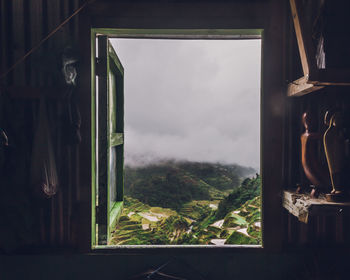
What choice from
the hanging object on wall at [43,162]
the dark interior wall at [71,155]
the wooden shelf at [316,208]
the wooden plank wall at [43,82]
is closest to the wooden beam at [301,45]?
the dark interior wall at [71,155]

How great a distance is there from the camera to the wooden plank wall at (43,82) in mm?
2078

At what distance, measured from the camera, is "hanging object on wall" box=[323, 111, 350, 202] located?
1.69 meters

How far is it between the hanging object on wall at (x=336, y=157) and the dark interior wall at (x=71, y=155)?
66 cm

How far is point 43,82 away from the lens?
6.93 ft

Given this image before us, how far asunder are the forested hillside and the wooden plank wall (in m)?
0.78

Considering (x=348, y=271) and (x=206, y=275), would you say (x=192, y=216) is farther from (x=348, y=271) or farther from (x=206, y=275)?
(x=348, y=271)

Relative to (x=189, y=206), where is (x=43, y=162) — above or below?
above

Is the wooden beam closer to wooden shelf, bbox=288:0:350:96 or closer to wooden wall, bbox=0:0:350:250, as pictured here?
wooden shelf, bbox=288:0:350:96

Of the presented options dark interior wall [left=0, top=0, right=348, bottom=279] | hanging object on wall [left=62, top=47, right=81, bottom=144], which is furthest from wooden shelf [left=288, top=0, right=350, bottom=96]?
hanging object on wall [left=62, top=47, right=81, bottom=144]

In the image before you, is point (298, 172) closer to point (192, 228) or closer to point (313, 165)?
point (313, 165)

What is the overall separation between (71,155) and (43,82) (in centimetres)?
62

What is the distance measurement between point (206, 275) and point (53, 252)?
4.08 feet

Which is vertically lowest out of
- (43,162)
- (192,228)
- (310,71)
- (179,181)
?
(192,228)

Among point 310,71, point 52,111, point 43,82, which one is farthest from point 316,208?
point 43,82
